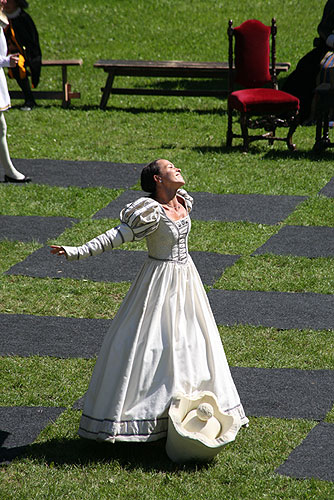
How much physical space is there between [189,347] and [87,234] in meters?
4.53

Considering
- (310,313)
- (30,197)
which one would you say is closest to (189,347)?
(310,313)

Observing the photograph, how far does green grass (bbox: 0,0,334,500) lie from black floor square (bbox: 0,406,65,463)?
0.07 m

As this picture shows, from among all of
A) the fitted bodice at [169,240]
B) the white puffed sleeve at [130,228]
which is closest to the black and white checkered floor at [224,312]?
the fitted bodice at [169,240]

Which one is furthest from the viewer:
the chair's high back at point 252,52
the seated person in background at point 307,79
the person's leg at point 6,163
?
the seated person in background at point 307,79

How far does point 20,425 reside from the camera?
18.5 ft

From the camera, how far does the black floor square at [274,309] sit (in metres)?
7.21

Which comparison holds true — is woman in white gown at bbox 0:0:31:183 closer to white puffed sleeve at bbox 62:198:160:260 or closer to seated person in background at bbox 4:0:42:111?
seated person in background at bbox 4:0:42:111

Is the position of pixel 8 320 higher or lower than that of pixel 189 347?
lower

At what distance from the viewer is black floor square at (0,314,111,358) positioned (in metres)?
6.70

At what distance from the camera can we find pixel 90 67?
18.6 meters

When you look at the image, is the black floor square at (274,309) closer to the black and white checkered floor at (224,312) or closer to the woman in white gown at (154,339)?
the black and white checkered floor at (224,312)

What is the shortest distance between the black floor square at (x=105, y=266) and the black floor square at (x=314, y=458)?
2881 mm

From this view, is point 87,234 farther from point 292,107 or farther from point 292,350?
point 292,107

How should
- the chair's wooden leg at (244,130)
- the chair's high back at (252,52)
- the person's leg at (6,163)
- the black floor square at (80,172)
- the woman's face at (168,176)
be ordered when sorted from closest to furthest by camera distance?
the woman's face at (168,176) → the person's leg at (6,163) → the black floor square at (80,172) → the chair's wooden leg at (244,130) → the chair's high back at (252,52)
